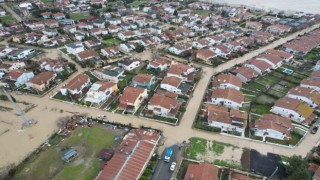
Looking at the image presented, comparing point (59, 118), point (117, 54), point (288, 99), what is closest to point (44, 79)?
point (59, 118)

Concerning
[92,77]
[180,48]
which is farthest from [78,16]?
[92,77]

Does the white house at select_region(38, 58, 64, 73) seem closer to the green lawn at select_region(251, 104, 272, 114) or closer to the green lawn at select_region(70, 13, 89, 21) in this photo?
the green lawn at select_region(70, 13, 89, 21)

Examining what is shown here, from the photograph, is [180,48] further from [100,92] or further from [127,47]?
[100,92]

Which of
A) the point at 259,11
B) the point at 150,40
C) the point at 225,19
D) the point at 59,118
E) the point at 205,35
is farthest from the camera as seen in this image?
the point at 259,11

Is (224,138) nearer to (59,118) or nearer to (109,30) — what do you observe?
(59,118)

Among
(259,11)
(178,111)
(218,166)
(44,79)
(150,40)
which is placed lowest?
(218,166)

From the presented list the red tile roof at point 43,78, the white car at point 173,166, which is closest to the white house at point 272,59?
the white car at point 173,166

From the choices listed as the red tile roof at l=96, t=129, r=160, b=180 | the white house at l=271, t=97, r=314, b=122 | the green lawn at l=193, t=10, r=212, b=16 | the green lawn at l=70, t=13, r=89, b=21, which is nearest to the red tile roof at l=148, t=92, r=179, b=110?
Answer: the red tile roof at l=96, t=129, r=160, b=180
